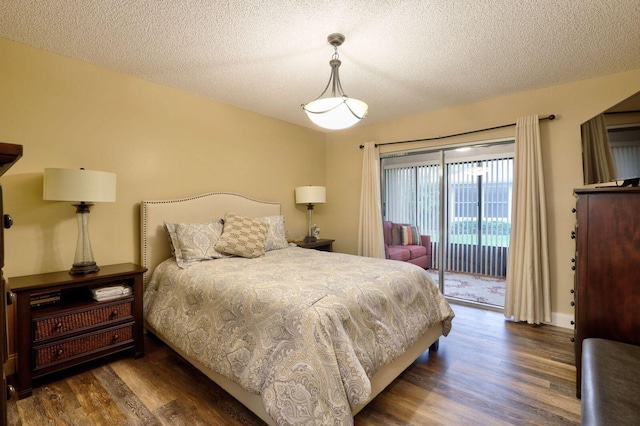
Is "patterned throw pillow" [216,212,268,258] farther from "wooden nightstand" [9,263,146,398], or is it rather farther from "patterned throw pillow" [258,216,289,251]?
"wooden nightstand" [9,263,146,398]

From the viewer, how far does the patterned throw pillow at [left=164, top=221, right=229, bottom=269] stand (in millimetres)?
2631

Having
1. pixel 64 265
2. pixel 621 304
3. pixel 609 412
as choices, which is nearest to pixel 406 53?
pixel 621 304

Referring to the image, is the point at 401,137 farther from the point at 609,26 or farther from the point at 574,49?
the point at 609,26

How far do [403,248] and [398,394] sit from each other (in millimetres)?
2540

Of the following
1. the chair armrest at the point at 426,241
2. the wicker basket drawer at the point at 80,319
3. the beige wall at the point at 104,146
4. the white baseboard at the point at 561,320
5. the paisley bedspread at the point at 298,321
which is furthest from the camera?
the chair armrest at the point at 426,241

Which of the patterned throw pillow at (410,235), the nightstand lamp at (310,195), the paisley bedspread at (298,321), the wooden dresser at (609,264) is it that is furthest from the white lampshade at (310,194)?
the wooden dresser at (609,264)

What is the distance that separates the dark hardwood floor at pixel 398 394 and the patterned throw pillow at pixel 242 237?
38.5 inches

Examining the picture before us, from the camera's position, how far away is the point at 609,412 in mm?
1044

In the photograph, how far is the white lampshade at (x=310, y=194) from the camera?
13.7 feet

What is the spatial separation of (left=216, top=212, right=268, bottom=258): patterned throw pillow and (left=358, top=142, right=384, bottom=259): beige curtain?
1.71m

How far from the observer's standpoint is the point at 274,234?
3420mm

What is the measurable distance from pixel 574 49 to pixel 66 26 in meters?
3.76

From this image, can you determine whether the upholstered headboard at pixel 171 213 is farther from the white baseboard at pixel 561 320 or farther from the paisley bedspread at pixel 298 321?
the white baseboard at pixel 561 320

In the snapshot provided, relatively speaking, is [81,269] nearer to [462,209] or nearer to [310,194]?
[310,194]
